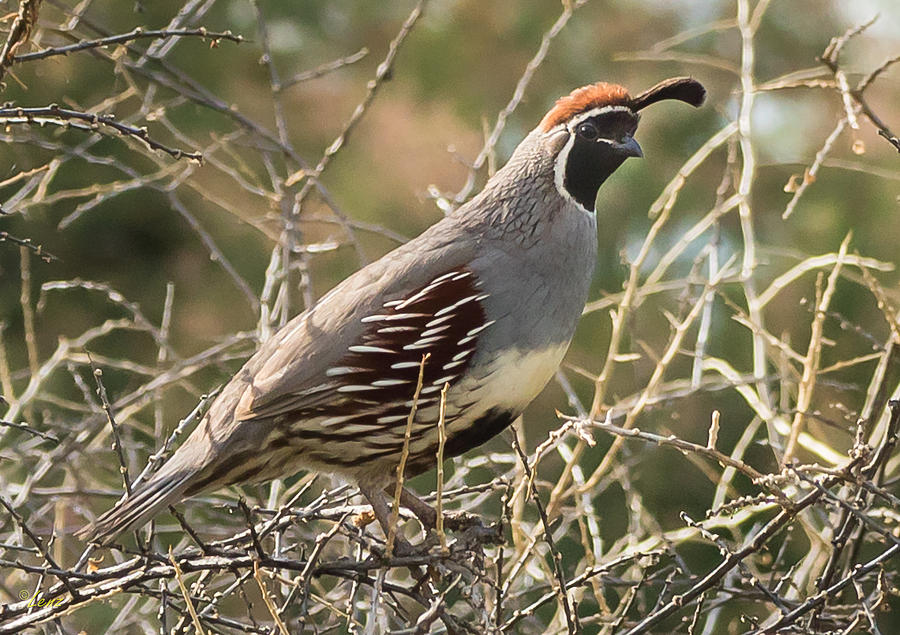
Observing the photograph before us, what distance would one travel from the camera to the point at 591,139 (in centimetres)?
354

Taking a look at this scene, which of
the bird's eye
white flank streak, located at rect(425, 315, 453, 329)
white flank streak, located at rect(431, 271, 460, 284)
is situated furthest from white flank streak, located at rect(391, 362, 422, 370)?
the bird's eye

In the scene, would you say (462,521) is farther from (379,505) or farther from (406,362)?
(406,362)

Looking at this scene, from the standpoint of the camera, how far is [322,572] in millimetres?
2607

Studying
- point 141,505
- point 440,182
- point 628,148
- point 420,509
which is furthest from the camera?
point 440,182

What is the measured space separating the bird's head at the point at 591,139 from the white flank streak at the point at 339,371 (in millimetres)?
752

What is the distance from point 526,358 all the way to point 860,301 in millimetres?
3591

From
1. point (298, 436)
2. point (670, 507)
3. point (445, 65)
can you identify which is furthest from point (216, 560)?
point (445, 65)

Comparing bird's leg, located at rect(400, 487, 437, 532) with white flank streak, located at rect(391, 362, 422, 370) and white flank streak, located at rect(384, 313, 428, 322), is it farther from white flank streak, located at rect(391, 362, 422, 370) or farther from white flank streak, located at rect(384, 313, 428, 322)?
white flank streak, located at rect(384, 313, 428, 322)

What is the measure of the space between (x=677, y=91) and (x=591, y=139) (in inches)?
12.7

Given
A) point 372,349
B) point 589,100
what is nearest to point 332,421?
point 372,349

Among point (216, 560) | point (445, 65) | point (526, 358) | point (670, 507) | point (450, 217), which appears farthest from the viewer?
point (445, 65)

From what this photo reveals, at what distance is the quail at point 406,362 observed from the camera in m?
3.18

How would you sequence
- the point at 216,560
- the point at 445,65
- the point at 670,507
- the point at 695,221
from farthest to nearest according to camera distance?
the point at 445,65
the point at 695,221
the point at 670,507
the point at 216,560

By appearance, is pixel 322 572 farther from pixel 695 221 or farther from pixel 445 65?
pixel 445 65
